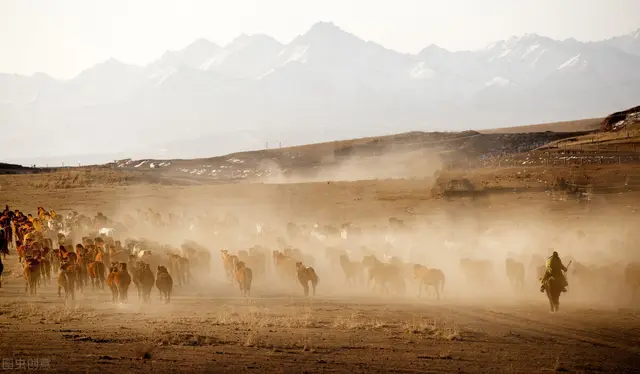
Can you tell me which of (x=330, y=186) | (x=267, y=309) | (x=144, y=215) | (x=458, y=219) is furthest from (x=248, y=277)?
(x=330, y=186)

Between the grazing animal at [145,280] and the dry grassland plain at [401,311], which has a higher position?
the grazing animal at [145,280]

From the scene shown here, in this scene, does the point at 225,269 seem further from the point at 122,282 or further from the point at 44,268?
the point at 44,268

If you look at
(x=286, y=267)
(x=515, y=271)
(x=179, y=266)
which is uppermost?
(x=179, y=266)

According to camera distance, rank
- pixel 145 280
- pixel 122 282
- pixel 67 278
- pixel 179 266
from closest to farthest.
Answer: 1. pixel 122 282
2. pixel 145 280
3. pixel 67 278
4. pixel 179 266

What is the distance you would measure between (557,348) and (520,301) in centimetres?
613

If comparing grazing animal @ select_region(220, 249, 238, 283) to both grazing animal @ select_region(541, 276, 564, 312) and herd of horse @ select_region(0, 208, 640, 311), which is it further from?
grazing animal @ select_region(541, 276, 564, 312)

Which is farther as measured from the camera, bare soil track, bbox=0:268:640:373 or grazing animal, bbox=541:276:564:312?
grazing animal, bbox=541:276:564:312

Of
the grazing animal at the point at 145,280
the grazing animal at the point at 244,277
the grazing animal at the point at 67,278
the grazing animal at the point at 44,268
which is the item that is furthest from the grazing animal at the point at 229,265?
the grazing animal at the point at 44,268

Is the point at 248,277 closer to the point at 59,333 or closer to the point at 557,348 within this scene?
the point at 59,333

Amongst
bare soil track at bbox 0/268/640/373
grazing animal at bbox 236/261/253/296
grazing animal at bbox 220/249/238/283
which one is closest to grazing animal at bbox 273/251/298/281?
grazing animal at bbox 220/249/238/283

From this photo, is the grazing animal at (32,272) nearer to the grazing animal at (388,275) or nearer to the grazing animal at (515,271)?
the grazing animal at (388,275)

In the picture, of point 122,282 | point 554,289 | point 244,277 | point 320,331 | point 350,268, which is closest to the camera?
point 320,331

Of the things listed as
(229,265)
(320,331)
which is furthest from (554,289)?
(229,265)

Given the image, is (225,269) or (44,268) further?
(225,269)
